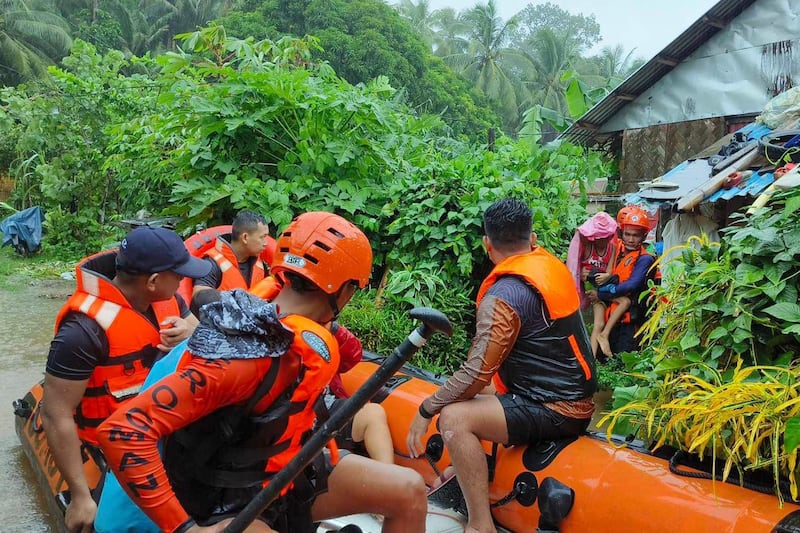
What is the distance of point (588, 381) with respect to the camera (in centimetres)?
344

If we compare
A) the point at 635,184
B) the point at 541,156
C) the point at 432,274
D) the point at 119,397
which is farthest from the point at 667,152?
the point at 119,397

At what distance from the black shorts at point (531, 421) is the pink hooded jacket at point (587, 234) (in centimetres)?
309

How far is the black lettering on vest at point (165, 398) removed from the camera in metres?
1.84

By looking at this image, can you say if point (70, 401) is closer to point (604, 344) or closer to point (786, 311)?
point (786, 311)

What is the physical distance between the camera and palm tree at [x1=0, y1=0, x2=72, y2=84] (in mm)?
28734

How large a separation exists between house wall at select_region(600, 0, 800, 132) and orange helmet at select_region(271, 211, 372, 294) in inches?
371

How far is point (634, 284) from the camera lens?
6.14 metres

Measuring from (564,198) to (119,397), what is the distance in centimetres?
567

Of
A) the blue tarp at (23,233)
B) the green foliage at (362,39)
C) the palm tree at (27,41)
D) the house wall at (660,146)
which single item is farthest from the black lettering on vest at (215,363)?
the palm tree at (27,41)

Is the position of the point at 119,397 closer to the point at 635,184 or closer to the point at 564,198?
the point at 564,198

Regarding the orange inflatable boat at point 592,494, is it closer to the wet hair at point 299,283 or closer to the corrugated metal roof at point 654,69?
the wet hair at point 299,283

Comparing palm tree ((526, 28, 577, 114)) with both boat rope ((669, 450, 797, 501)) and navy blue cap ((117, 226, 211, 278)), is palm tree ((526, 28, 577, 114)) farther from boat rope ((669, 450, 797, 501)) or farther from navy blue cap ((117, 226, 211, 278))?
navy blue cap ((117, 226, 211, 278))

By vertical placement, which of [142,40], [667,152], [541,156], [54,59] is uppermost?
[667,152]

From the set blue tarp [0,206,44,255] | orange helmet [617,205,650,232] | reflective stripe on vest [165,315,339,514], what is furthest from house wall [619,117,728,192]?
blue tarp [0,206,44,255]
